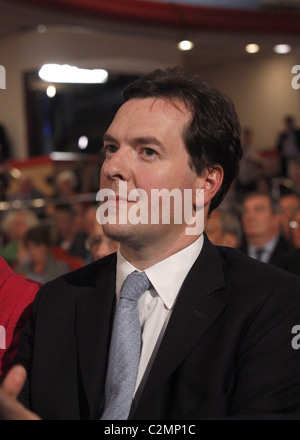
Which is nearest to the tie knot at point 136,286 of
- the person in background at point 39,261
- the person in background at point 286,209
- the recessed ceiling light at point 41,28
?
the person in background at point 39,261

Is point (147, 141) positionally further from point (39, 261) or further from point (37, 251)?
point (37, 251)

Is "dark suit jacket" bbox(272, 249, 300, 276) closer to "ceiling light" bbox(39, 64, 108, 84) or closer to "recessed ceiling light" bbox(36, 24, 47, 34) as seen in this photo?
"ceiling light" bbox(39, 64, 108, 84)

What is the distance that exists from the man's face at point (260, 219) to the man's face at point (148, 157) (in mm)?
2836

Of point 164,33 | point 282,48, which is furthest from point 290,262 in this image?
point 282,48

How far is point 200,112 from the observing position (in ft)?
4.62

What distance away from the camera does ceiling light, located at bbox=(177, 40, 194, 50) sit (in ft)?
31.7

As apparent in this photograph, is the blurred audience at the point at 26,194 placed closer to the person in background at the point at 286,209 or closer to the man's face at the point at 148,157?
the person in background at the point at 286,209

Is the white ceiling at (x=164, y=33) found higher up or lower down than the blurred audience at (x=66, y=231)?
higher up

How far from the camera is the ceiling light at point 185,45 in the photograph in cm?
966

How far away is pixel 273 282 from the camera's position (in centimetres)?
135

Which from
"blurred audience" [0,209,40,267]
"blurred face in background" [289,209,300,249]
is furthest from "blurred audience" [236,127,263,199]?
"blurred face in background" [289,209,300,249]

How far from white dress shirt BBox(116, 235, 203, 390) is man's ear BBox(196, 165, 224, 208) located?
0.11 meters
